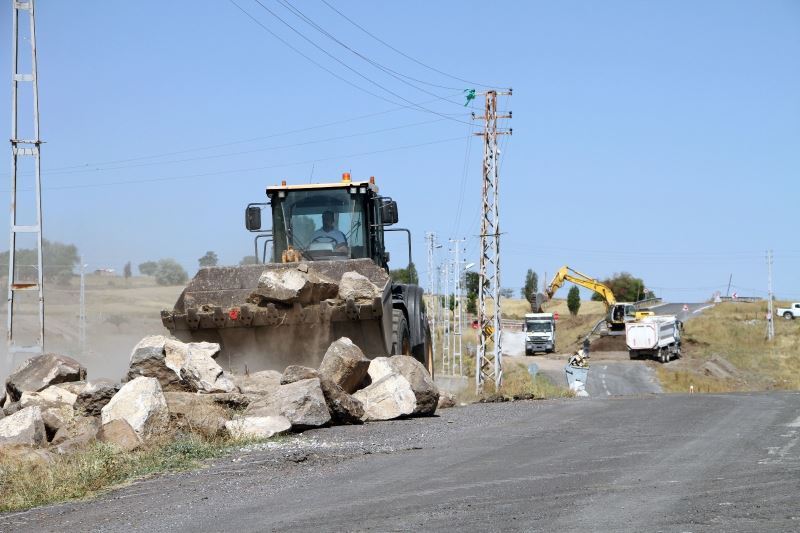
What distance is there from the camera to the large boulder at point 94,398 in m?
11.9

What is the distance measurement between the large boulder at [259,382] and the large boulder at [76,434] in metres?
2.16

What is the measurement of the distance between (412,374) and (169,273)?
43.6m

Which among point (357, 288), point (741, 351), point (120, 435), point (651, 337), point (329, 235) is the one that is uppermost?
point (329, 235)

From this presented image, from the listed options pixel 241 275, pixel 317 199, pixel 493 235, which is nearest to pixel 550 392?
pixel 493 235

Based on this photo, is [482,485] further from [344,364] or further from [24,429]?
[24,429]

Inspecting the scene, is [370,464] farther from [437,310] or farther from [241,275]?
[437,310]

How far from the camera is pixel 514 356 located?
6888 centimetres

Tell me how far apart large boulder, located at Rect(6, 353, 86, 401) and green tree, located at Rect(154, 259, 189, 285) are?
40.3 m

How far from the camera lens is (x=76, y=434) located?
11.1 meters

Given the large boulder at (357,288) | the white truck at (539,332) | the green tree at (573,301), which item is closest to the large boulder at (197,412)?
the large boulder at (357,288)

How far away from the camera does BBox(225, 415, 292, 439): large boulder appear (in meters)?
11.3

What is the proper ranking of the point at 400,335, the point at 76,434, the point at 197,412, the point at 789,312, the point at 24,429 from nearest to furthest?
1. the point at 24,429
2. the point at 76,434
3. the point at 197,412
4. the point at 400,335
5. the point at 789,312

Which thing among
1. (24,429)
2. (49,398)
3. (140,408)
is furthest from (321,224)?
(24,429)

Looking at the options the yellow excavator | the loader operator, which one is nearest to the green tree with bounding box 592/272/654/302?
the yellow excavator
